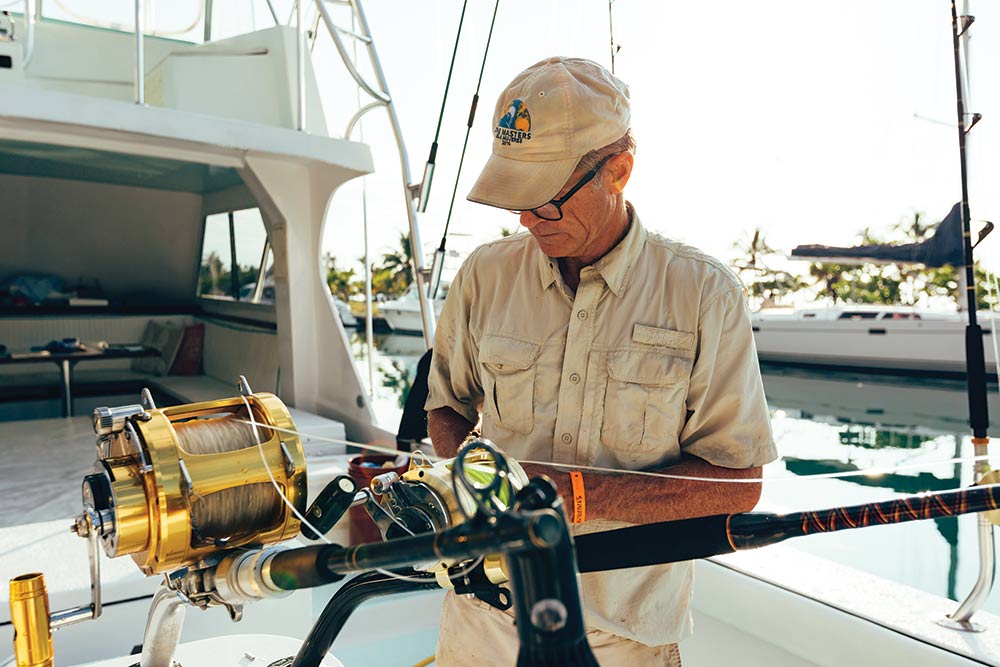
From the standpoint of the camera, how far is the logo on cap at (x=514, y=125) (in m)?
1.22

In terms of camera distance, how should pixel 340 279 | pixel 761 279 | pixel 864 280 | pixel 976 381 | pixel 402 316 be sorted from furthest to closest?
1. pixel 340 279
2. pixel 864 280
3. pixel 761 279
4. pixel 402 316
5. pixel 976 381

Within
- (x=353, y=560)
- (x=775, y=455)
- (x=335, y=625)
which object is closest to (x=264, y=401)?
(x=335, y=625)

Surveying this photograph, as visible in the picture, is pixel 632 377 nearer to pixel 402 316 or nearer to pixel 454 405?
pixel 454 405

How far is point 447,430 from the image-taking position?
1.49 m

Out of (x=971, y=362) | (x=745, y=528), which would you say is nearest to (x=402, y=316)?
(x=971, y=362)

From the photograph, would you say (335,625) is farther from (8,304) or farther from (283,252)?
(8,304)

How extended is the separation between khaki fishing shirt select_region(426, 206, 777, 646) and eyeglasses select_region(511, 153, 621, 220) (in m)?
0.12

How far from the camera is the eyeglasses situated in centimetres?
123

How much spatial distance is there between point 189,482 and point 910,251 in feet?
27.6

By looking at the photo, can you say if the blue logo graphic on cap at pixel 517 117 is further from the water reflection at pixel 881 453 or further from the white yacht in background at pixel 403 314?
the white yacht in background at pixel 403 314

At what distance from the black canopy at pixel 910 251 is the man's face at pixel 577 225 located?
127 inches

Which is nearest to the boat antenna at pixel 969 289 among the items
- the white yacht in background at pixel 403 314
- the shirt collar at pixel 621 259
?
the shirt collar at pixel 621 259

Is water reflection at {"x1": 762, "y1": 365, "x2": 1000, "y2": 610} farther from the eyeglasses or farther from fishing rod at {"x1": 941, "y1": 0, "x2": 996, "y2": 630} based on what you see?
the eyeglasses

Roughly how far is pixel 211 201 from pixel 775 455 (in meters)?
7.55
